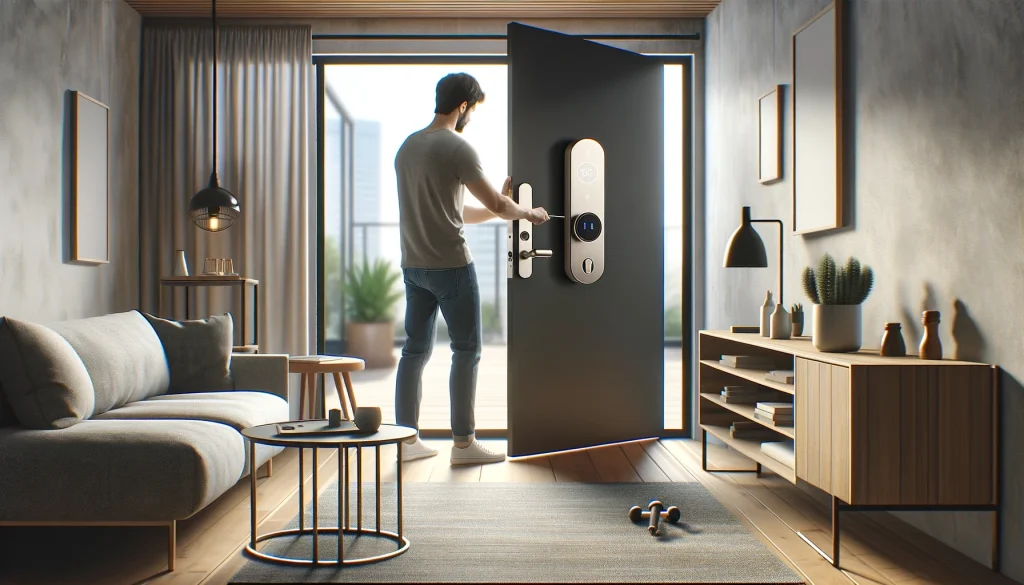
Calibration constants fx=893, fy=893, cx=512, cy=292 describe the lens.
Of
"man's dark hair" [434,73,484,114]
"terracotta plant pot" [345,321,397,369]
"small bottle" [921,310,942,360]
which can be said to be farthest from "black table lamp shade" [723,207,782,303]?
"terracotta plant pot" [345,321,397,369]

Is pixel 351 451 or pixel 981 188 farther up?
pixel 981 188

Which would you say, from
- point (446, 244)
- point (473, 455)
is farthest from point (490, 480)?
point (446, 244)

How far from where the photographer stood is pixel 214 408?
2943 mm

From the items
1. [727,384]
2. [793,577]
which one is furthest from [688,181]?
[793,577]

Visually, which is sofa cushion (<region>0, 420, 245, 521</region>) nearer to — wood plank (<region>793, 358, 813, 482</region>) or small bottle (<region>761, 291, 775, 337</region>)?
wood plank (<region>793, 358, 813, 482</region>)

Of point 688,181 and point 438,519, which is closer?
point 438,519

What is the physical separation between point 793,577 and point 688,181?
2788 mm

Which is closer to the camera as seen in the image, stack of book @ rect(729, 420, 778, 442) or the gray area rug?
the gray area rug

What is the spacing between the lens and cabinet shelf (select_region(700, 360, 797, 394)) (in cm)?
286

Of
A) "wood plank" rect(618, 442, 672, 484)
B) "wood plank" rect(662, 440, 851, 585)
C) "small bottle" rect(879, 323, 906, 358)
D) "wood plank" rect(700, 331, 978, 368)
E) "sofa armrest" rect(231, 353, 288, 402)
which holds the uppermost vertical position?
"small bottle" rect(879, 323, 906, 358)

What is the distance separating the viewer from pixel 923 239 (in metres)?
2.55

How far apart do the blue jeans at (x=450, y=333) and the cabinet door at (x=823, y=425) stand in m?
1.47

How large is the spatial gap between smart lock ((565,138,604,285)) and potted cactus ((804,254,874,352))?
4.53 feet

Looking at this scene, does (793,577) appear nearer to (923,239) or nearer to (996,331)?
(996,331)
